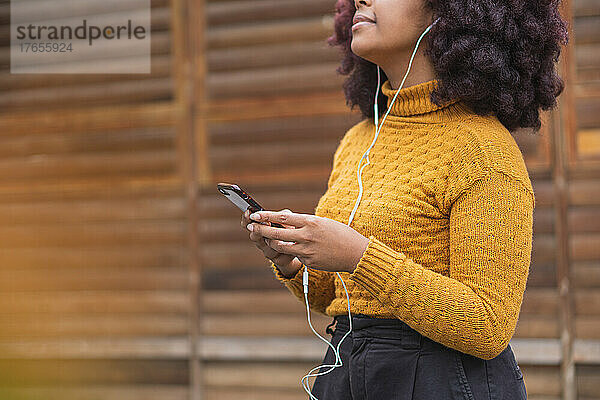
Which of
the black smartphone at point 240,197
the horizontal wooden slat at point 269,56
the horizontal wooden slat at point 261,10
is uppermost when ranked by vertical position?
the horizontal wooden slat at point 261,10

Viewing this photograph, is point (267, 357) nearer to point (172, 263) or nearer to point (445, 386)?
point (172, 263)

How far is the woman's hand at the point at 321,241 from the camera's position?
1467 millimetres

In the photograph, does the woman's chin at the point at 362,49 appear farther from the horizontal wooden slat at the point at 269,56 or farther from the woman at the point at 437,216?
the horizontal wooden slat at the point at 269,56

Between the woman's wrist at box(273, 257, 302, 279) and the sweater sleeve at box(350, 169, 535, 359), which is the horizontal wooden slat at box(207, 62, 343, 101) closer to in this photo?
the woman's wrist at box(273, 257, 302, 279)

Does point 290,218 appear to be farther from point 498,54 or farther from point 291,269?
point 498,54

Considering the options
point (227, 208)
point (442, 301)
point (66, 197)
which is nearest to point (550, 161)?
point (227, 208)

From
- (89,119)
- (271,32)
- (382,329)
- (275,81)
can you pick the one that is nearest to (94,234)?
(89,119)

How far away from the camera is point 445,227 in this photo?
1566 mm

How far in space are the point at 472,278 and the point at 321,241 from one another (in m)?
0.30

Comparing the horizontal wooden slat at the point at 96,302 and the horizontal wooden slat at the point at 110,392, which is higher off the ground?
the horizontal wooden slat at the point at 96,302

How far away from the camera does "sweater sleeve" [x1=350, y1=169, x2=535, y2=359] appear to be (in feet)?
4.72

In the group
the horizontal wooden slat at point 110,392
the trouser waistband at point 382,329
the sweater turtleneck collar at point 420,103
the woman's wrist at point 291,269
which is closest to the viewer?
the trouser waistband at point 382,329

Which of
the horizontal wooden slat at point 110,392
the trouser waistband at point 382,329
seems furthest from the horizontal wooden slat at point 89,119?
the trouser waistband at point 382,329

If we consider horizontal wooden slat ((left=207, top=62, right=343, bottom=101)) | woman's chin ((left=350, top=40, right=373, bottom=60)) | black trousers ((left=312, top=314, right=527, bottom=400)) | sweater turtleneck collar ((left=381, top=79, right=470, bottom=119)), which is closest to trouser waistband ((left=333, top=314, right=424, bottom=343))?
black trousers ((left=312, top=314, right=527, bottom=400))
